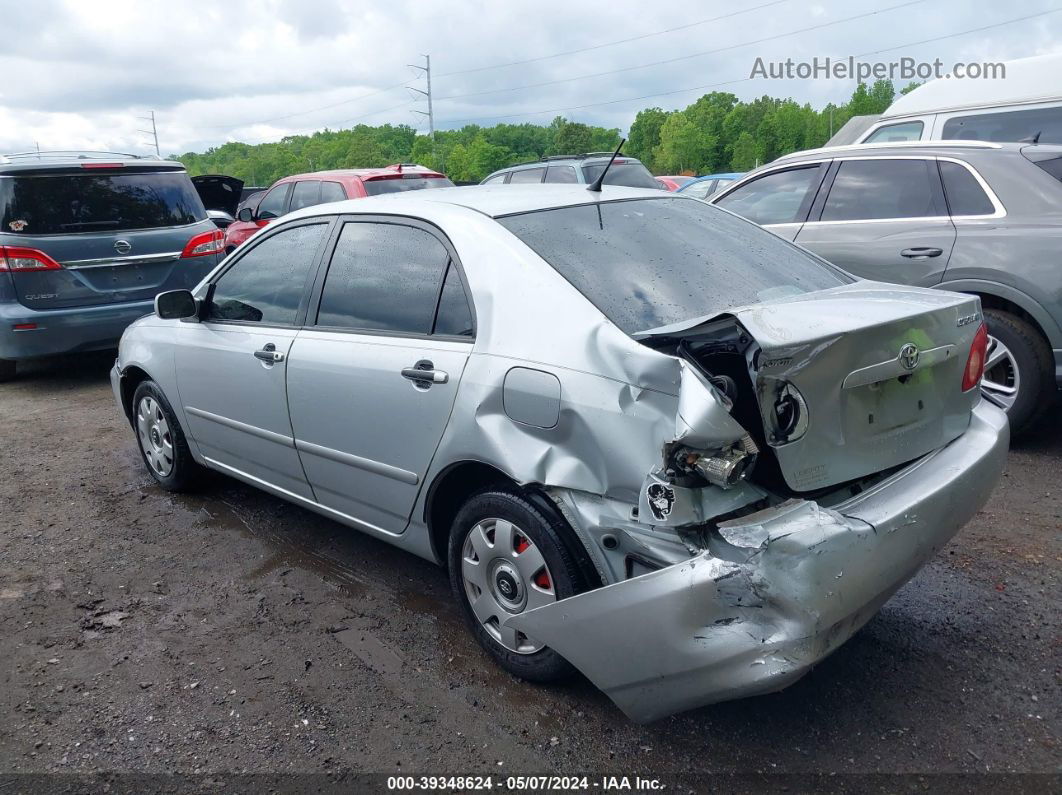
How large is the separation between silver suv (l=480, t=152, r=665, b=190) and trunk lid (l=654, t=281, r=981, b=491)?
29.8 ft

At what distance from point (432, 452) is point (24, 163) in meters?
6.06

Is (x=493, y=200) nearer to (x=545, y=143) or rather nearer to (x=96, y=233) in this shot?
(x=96, y=233)

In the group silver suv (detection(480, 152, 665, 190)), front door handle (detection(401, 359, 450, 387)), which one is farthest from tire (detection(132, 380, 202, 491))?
silver suv (detection(480, 152, 665, 190))

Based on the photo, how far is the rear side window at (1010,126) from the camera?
23.6ft

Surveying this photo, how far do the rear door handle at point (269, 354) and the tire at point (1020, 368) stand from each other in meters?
3.72

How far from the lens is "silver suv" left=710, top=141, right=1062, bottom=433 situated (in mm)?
4684

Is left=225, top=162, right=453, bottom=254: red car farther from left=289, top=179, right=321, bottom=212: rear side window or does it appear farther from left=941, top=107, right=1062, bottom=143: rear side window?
left=941, top=107, right=1062, bottom=143: rear side window

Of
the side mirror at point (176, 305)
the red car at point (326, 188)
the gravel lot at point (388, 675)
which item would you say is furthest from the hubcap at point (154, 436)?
the red car at point (326, 188)

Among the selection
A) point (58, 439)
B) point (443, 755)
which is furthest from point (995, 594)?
point (58, 439)

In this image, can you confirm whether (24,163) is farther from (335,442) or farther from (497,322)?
(497,322)

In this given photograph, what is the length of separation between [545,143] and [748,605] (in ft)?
332

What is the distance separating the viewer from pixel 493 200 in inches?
132

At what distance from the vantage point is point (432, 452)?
2.98 meters

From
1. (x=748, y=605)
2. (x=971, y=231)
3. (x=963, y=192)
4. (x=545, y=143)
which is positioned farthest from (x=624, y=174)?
(x=545, y=143)
